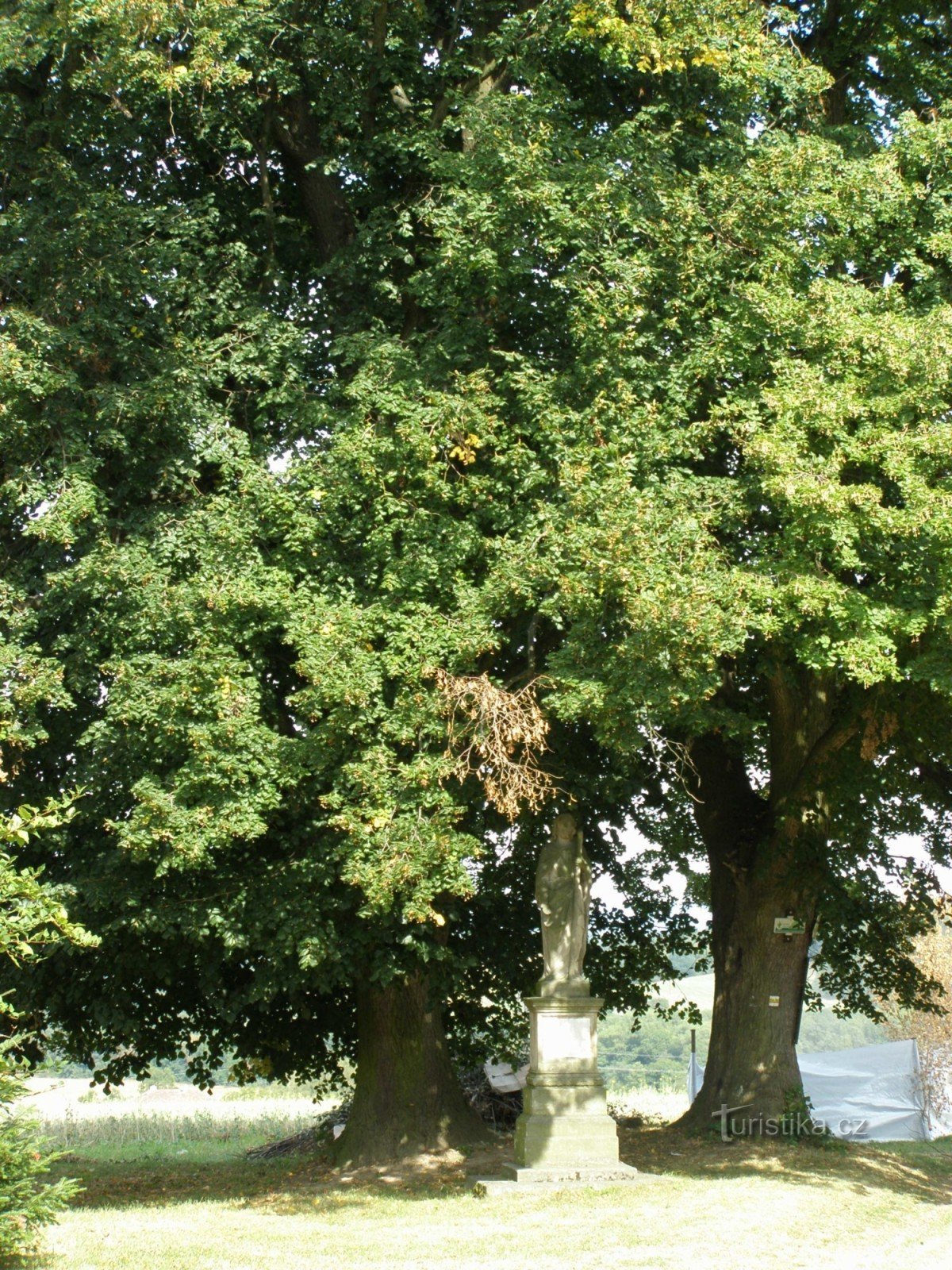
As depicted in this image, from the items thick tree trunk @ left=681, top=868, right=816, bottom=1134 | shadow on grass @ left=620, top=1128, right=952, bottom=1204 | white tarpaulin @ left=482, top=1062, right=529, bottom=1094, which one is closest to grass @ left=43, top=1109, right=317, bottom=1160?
white tarpaulin @ left=482, top=1062, right=529, bottom=1094

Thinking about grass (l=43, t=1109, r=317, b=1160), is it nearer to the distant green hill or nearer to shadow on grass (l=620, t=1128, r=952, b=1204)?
shadow on grass (l=620, t=1128, r=952, b=1204)

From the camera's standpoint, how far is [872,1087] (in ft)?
75.6

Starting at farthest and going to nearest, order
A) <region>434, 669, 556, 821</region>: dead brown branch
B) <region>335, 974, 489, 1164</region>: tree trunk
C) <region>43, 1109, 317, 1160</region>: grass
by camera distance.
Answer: <region>43, 1109, 317, 1160</region>: grass < <region>335, 974, 489, 1164</region>: tree trunk < <region>434, 669, 556, 821</region>: dead brown branch

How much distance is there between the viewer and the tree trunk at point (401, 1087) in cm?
1347

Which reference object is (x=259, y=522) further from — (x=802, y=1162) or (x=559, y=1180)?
(x=802, y=1162)

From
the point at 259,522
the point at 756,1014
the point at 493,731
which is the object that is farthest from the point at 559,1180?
the point at 259,522

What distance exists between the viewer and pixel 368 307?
13.8 m

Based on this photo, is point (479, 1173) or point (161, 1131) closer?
point (479, 1173)

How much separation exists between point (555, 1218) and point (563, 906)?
3132mm

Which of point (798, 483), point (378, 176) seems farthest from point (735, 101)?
point (798, 483)

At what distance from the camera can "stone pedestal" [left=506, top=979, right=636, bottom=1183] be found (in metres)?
11.1

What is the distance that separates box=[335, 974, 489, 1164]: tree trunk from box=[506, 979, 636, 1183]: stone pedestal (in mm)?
2082

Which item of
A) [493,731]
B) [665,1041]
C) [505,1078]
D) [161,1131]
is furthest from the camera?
[665,1041]

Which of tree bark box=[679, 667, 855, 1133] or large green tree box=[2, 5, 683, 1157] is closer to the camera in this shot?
large green tree box=[2, 5, 683, 1157]
